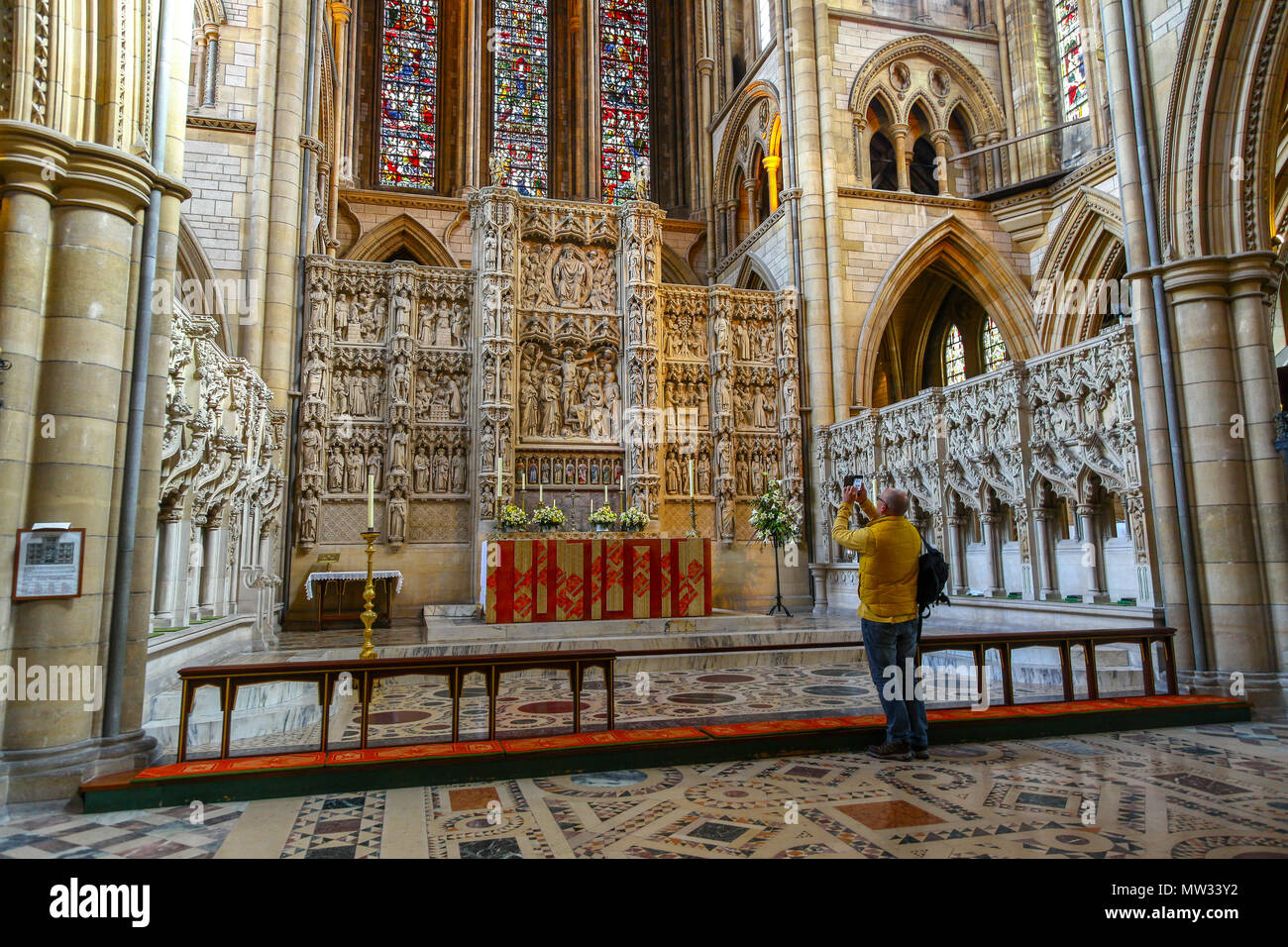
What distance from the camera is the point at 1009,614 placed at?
10.4 m

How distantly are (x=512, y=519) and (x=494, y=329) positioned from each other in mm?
Result: 3823

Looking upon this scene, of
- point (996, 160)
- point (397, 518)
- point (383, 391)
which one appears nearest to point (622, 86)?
point (996, 160)

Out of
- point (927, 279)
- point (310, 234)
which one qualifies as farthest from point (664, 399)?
point (927, 279)

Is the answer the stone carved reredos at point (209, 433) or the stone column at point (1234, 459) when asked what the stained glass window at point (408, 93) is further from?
the stone column at point (1234, 459)

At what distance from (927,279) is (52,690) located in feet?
62.9

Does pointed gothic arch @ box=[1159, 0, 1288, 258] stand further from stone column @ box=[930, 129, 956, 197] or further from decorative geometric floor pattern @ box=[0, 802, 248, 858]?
stone column @ box=[930, 129, 956, 197]

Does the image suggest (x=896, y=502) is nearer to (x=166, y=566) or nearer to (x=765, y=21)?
(x=166, y=566)

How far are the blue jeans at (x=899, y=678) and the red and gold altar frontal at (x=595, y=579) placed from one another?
20.2 ft

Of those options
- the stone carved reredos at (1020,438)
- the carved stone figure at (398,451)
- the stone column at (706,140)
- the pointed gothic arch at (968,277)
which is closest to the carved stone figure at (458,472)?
the carved stone figure at (398,451)

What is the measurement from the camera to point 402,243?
20.0m

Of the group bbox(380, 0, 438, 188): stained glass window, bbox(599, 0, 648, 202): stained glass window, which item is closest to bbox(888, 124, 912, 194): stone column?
bbox(599, 0, 648, 202): stained glass window

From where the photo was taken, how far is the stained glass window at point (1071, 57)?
15977 millimetres

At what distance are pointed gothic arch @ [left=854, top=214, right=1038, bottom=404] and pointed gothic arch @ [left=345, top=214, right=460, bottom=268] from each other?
33.7 feet

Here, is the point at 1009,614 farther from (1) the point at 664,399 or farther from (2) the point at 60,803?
(2) the point at 60,803
